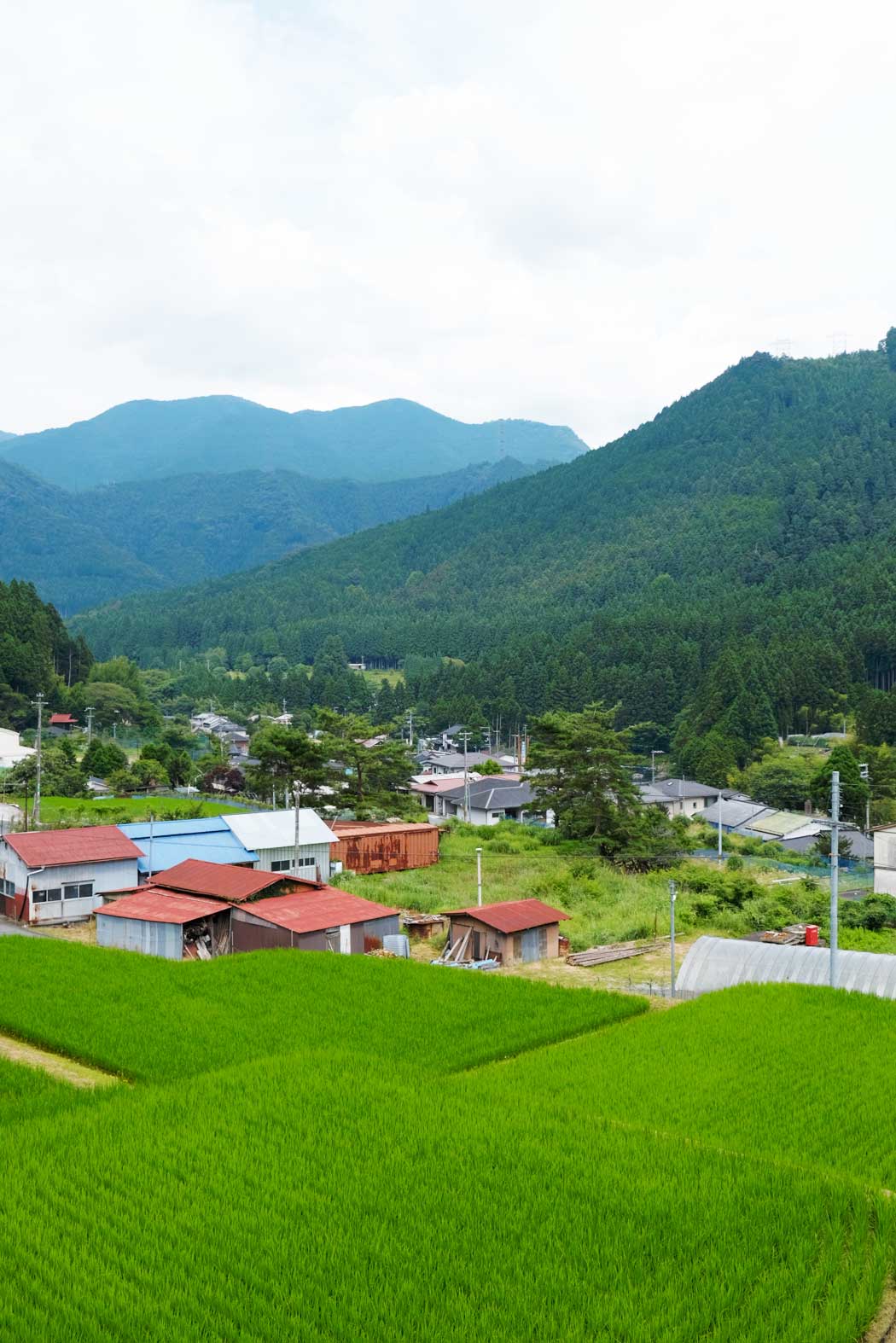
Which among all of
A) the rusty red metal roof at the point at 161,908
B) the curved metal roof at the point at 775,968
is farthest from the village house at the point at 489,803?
the curved metal roof at the point at 775,968

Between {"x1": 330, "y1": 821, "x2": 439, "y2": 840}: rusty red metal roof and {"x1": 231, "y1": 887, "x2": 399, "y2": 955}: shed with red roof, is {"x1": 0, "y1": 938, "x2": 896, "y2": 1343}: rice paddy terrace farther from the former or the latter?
{"x1": 330, "y1": 821, "x2": 439, "y2": 840}: rusty red metal roof

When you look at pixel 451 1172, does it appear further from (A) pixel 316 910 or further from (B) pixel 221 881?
(B) pixel 221 881

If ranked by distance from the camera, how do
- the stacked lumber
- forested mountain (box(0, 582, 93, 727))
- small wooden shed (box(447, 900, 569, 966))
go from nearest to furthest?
1. small wooden shed (box(447, 900, 569, 966))
2. the stacked lumber
3. forested mountain (box(0, 582, 93, 727))


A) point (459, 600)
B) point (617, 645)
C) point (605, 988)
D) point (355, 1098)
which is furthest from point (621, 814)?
point (459, 600)

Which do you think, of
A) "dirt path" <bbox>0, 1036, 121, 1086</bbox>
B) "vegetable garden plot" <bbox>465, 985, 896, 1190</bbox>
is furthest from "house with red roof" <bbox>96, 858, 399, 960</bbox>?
"vegetable garden plot" <bbox>465, 985, 896, 1190</bbox>

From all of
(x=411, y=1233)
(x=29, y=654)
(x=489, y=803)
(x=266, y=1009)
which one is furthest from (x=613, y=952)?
(x=29, y=654)

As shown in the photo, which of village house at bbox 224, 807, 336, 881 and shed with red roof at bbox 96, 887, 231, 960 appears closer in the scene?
shed with red roof at bbox 96, 887, 231, 960
